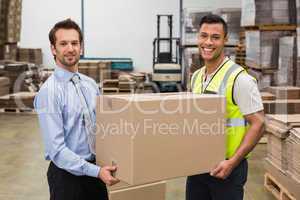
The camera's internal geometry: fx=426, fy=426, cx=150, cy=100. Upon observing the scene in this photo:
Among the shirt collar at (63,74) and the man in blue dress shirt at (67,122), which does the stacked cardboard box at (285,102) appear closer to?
the man in blue dress shirt at (67,122)

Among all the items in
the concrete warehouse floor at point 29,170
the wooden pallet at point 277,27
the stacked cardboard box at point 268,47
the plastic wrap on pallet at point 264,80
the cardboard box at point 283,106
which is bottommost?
the concrete warehouse floor at point 29,170

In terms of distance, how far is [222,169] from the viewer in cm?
231

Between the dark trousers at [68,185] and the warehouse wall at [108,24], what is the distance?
12.4m

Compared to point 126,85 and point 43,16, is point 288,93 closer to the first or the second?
point 126,85

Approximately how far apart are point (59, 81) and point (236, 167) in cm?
111

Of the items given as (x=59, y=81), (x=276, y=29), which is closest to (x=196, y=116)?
(x=59, y=81)

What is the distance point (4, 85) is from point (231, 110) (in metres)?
8.74

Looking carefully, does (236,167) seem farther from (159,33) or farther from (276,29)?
(159,33)

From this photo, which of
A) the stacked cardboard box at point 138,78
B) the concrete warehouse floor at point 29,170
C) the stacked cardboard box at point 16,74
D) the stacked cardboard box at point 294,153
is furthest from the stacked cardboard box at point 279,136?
the stacked cardboard box at point 138,78

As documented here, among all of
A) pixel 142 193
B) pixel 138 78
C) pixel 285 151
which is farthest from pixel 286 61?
pixel 138 78

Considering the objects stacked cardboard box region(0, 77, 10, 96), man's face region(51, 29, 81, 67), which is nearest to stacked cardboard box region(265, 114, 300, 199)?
man's face region(51, 29, 81, 67)

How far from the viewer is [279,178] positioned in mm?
4555

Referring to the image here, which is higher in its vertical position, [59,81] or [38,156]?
[59,81]

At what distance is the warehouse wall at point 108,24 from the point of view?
14.6 m
